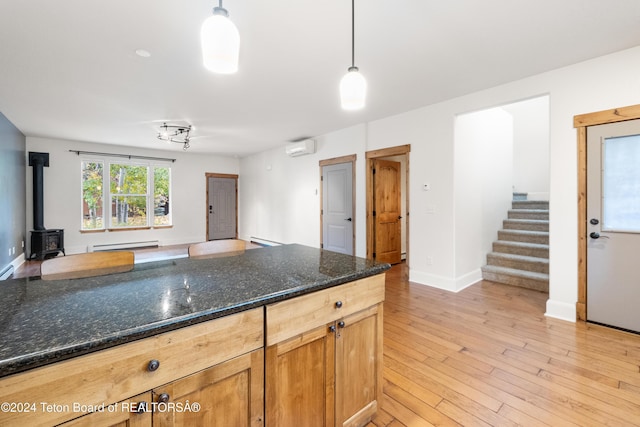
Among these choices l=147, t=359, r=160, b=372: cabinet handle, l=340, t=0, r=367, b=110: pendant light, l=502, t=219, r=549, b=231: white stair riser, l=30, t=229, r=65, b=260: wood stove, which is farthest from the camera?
l=30, t=229, r=65, b=260: wood stove

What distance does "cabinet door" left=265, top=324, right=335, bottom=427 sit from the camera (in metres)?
1.14

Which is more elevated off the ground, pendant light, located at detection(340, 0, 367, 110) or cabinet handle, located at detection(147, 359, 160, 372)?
pendant light, located at detection(340, 0, 367, 110)

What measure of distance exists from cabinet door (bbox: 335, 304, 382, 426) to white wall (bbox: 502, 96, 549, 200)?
6.08 metres

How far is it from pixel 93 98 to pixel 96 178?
3.84 metres

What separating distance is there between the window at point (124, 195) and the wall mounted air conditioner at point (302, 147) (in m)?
3.69

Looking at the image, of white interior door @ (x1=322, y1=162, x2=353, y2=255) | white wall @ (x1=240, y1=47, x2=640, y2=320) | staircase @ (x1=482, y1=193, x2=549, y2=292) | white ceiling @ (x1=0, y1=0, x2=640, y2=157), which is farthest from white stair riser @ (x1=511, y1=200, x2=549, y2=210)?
white interior door @ (x1=322, y1=162, x2=353, y2=255)

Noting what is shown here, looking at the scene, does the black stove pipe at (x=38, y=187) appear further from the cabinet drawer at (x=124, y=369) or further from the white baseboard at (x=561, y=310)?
the white baseboard at (x=561, y=310)

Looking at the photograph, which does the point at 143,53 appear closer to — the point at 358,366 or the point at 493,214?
the point at 358,366

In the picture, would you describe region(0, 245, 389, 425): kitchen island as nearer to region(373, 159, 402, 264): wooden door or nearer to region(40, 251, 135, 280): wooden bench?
region(40, 251, 135, 280): wooden bench

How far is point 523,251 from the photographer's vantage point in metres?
4.46

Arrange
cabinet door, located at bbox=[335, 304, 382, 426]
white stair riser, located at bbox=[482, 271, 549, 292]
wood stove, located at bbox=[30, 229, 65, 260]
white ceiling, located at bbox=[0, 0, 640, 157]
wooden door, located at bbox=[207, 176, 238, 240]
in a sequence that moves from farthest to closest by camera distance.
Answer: wooden door, located at bbox=[207, 176, 238, 240], wood stove, located at bbox=[30, 229, 65, 260], white stair riser, located at bbox=[482, 271, 549, 292], white ceiling, located at bbox=[0, 0, 640, 157], cabinet door, located at bbox=[335, 304, 382, 426]

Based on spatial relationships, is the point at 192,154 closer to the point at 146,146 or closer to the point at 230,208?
the point at 146,146

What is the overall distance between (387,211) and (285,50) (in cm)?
351

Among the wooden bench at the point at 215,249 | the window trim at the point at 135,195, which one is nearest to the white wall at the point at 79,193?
the window trim at the point at 135,195
